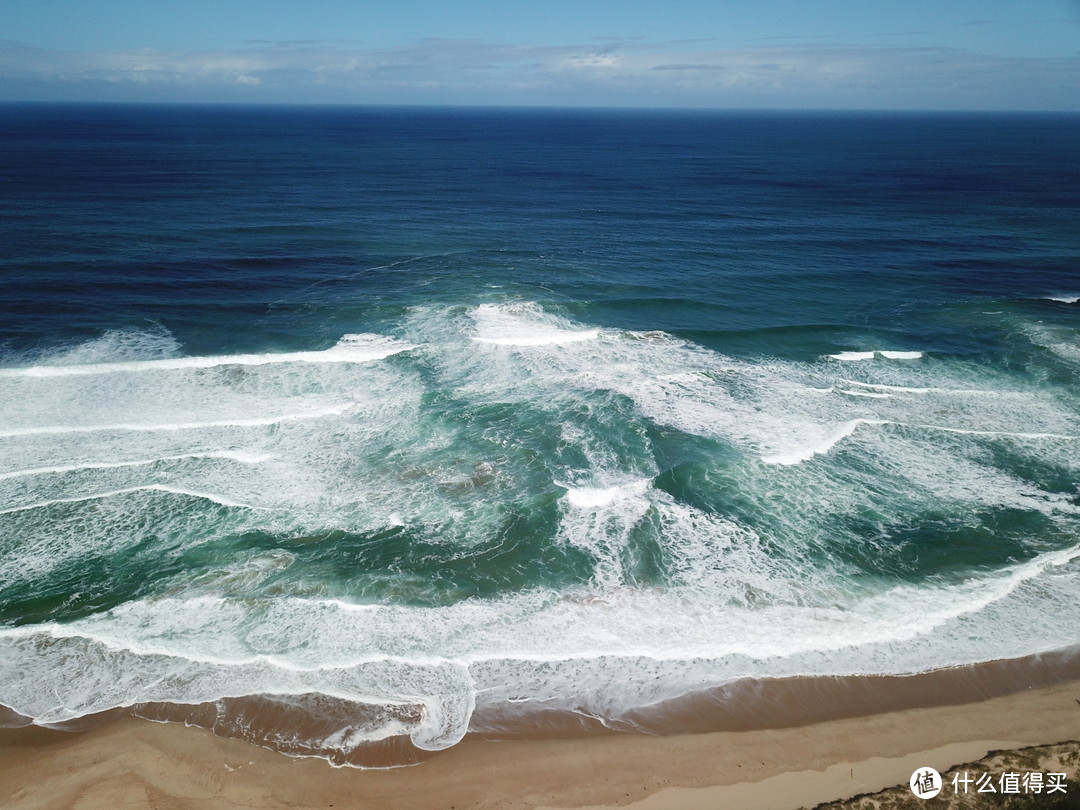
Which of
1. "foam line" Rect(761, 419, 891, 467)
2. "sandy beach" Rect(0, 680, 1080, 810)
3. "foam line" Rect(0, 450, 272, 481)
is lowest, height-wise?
"sandy beach" Rect(0, 680, 1080, 810)

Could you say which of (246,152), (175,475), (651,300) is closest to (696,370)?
(651,300)

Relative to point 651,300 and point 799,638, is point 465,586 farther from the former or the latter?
point 651,300

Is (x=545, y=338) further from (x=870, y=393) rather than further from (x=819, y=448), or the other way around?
(x=870, y=393)

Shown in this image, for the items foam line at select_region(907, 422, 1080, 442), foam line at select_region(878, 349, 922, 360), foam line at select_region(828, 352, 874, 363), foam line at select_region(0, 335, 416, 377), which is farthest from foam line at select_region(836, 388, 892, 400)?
foam line at select_region(0, 335, 416, 377)

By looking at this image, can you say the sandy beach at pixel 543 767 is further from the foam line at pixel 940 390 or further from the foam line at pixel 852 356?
the foam line at pixel 852 356

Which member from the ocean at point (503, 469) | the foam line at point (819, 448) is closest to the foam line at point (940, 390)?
the ocean at point (503, 469)

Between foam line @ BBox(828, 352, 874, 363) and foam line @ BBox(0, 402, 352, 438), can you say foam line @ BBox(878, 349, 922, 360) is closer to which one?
foam line @ BBox(828, 352, 874, 363)
